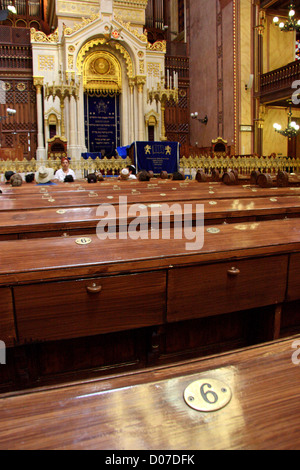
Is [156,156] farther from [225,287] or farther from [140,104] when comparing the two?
[225,287]

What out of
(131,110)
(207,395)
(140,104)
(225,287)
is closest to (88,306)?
(225,287)

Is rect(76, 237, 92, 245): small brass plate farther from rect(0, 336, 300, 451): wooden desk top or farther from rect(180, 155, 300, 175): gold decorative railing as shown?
rect(180, 155, 300, 175): gold decorative railing

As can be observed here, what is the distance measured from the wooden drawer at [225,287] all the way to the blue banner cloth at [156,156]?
7873 millimetres

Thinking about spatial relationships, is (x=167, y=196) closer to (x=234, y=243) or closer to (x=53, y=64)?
(x=234, y=243)

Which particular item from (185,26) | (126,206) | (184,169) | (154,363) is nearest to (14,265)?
(154,363)

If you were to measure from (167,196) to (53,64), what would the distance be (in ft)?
41.1

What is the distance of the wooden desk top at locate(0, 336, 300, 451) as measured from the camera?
0.63 metres

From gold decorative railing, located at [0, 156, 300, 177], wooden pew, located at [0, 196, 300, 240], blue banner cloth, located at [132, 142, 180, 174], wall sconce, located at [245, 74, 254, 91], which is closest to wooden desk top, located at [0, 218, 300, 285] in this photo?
wooden pew, located at [0, 196, 300, 240]

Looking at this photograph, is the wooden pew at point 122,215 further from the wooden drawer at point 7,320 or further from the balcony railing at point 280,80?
the balcony railing at point 280,80

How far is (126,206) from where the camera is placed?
3.00 m

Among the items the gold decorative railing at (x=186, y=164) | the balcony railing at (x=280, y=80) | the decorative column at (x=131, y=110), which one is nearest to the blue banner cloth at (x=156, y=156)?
the gold decorative railing at (x=186, y=164)

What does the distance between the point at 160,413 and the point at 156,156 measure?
9.17 metres

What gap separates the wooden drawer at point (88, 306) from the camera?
1.46 m

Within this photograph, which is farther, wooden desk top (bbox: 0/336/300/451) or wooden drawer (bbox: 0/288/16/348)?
wooden drawer (bbox: 0/288/16/348)
